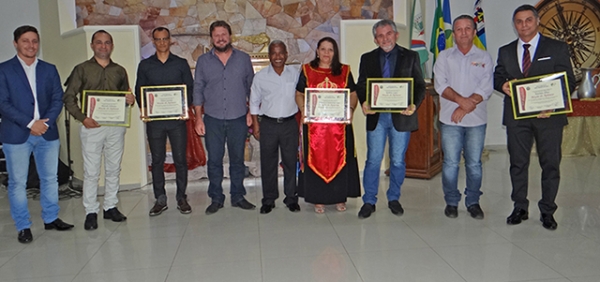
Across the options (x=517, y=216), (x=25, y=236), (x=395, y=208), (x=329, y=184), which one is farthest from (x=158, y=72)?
(x=517, y=216)

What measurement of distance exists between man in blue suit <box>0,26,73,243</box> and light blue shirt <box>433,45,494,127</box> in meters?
2.74

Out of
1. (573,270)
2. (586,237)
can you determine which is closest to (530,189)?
(586,237)

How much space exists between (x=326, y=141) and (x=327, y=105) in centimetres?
31

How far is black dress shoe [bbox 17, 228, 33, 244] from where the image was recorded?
10.7ft

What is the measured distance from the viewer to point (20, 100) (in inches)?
126

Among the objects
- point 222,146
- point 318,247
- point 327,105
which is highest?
point 327,105

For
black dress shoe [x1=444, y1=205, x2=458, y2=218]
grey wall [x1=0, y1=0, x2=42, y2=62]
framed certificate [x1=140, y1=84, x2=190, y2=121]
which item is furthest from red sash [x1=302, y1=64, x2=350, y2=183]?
grey wall [x1=0, y1=0, x2=42, y2=62]

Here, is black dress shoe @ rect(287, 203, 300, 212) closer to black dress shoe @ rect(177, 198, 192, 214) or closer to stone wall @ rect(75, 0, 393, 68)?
black dress shoe @ rect(177, 198, 192, 214)

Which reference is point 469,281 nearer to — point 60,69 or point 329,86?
point 329,86

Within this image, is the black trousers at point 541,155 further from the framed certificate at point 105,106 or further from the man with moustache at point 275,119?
the framed certificate at point 105,106

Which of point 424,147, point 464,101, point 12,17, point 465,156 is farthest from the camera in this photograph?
point 12,17

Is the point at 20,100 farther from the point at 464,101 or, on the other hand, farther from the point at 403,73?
the point at 464,101

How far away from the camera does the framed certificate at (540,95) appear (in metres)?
3.06

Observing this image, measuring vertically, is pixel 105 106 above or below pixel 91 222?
above
